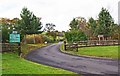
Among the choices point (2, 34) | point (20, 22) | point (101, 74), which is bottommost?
point (101, 74)

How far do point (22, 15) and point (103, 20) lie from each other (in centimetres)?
2066

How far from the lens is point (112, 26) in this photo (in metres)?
63.7

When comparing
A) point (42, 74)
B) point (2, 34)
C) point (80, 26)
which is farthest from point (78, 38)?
point (42, 74)

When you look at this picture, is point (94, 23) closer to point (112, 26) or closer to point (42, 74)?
point (112, 26)

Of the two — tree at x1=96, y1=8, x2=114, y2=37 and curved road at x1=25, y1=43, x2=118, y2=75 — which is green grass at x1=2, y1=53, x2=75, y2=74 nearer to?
curved road at x1=25, y1=43, x2=118, y2=75

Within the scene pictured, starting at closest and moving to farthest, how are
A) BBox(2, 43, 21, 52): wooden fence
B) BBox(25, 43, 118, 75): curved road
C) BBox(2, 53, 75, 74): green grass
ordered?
BBox(2, 53, 75, 74): green grass, BBox(25, 43, 118, 75): curved road, BBox(2, 43, 21, 52): wooden fence

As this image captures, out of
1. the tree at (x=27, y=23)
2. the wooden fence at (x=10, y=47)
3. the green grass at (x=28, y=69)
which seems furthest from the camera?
the tree at (x=27, y=23)

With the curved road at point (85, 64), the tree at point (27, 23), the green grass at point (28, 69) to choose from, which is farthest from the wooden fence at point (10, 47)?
the tree at point (27, 23)

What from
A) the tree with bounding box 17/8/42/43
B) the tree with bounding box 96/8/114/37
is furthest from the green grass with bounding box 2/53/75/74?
the tree with bounding box 96/8/114/37

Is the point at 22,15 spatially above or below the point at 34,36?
above

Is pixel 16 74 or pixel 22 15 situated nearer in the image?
pixel 16 74

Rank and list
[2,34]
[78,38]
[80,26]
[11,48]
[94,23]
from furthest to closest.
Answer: [80,26], [94,23], [78,38], [2,34], [11,48]

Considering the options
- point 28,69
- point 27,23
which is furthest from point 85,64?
point 27,23

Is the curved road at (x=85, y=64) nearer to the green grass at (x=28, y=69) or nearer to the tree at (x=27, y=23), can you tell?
the green grass at (x=28, y=69)
